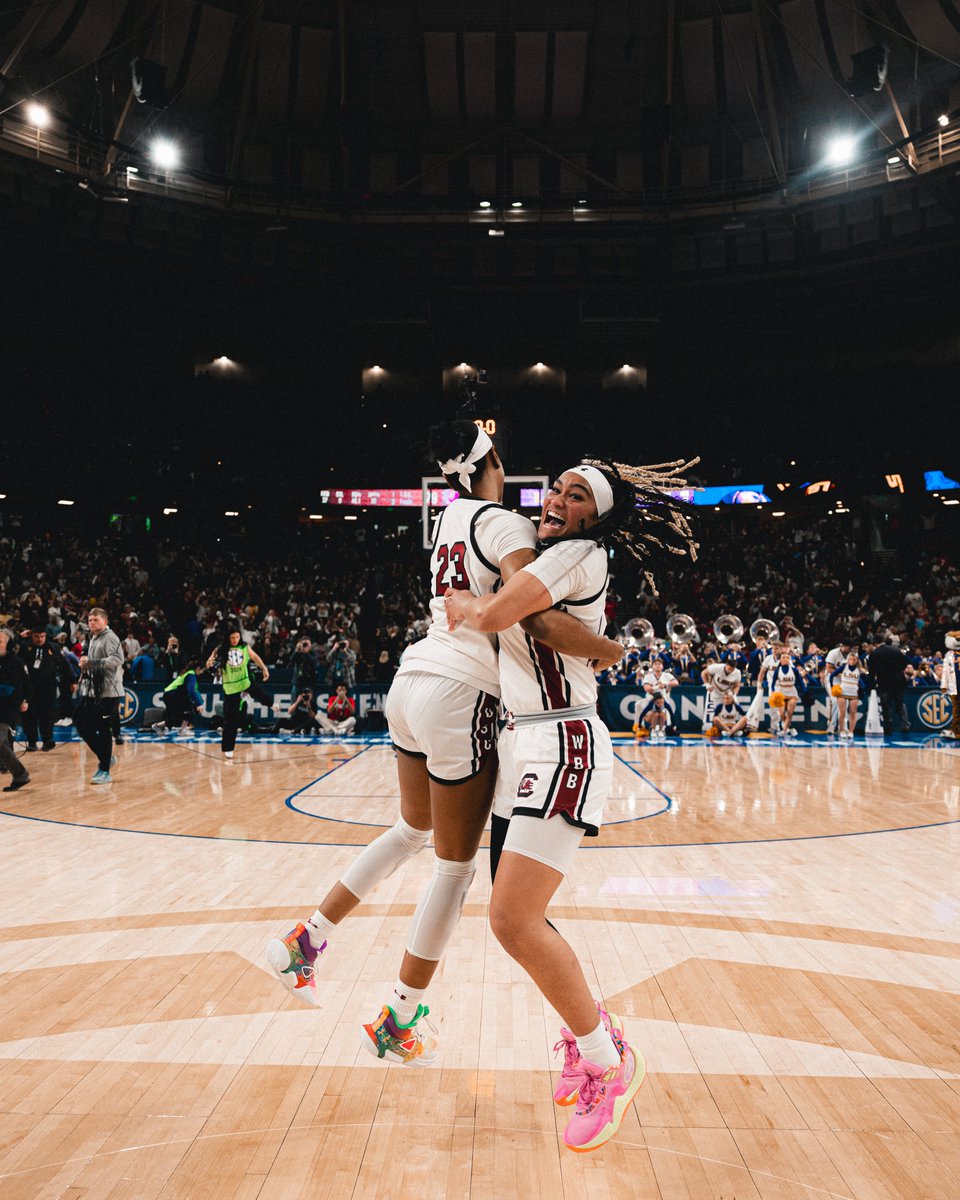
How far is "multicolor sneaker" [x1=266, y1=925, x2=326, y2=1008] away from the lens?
359 cm

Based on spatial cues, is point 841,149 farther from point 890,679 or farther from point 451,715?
point 451,715

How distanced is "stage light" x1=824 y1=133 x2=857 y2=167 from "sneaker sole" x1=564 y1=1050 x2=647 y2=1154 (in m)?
24.5

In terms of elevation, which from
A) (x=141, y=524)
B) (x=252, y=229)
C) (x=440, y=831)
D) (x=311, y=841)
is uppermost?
(x=252, y=229)

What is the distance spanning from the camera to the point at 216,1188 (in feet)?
8.75

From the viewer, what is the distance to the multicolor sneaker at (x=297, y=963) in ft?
11.8

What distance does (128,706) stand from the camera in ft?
57.0

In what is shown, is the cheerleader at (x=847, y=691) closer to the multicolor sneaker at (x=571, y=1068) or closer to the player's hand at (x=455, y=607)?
the multicolor sneaker at (x=571, y=1068)

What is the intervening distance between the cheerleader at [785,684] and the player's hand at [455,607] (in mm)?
14042

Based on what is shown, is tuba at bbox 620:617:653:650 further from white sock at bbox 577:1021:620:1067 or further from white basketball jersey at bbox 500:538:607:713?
white sock at bbox 577:1021:620:1067

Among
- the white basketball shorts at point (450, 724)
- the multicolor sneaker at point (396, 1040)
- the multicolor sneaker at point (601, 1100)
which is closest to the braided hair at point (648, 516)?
the white basketball shorts at point (450, 724)

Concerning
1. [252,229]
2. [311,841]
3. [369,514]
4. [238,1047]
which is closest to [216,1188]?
[238,1047]

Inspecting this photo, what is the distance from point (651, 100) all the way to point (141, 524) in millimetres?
18802

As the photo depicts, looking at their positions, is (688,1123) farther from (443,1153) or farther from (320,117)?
(320,117)

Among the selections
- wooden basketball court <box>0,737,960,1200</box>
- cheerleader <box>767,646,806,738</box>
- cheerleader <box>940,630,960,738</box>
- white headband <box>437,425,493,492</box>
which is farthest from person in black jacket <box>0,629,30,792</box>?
cheerleader <box>940,630,960,738</box>
